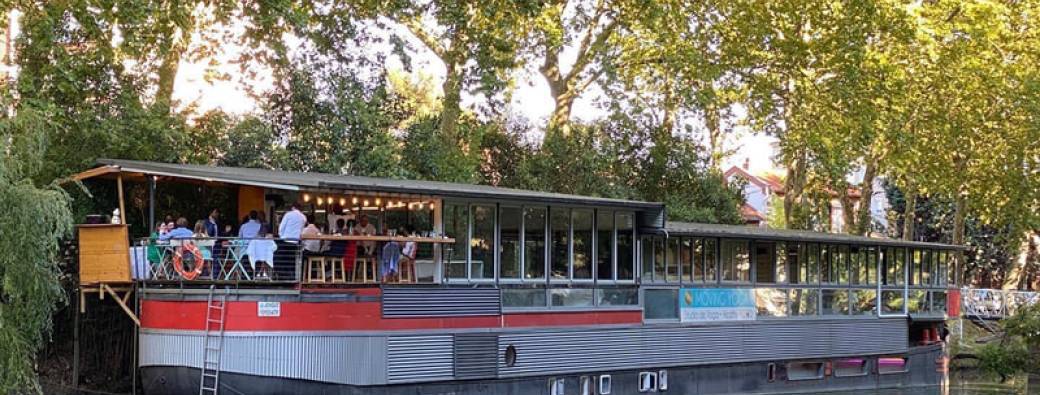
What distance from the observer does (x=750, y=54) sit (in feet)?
124

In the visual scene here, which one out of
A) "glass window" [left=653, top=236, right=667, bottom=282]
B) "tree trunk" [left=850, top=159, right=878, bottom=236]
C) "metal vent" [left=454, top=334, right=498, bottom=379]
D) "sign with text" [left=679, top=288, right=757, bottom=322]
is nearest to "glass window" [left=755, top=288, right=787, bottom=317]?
"sign with text" [left=679, top=288, right=757, bottom=322]

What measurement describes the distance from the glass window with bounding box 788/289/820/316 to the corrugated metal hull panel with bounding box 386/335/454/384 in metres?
10.4

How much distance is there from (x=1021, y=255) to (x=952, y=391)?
24.6m

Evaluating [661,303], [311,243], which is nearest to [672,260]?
[661,303]

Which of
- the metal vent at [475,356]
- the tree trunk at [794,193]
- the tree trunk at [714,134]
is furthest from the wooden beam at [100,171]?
the tree trunk at [794,193]

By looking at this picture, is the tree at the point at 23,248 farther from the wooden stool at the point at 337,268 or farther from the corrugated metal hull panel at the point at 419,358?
the corrugated metal hull panel at the point at 419,358

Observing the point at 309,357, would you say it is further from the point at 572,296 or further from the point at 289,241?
the point at 572,296

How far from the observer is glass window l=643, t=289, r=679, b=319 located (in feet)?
80.5

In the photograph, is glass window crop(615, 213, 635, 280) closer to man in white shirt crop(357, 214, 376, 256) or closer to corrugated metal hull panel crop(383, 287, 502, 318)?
corrugated metal hull panel crop(383, 287, 502, 318)

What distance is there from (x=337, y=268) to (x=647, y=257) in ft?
24.1

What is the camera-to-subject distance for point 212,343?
19.3m

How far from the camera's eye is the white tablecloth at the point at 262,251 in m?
19.2

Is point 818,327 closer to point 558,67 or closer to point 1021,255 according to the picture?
point 558,67

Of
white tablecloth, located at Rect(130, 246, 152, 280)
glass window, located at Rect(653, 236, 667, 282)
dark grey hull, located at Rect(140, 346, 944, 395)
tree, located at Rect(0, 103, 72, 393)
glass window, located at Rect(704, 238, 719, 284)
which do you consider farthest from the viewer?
glass window, located at Rect(704, 238, 719, 284)
